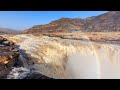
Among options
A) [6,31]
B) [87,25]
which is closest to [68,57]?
[87,25]

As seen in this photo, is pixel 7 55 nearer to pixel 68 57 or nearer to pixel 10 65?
pixel 10 65

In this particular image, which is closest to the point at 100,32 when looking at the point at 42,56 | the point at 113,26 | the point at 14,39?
the point at 113,26

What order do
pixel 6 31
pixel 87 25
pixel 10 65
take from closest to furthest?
→ pixel 10 65
pixel 6 31
pixel 87 25

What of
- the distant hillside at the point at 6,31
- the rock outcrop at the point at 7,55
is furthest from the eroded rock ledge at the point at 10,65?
the distant hillside at the point at 6,31

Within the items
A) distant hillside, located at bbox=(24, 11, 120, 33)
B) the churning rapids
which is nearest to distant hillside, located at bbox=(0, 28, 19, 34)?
the churning rapids

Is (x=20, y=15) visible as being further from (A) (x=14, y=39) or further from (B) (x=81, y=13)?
(B) (x=81, y=13)

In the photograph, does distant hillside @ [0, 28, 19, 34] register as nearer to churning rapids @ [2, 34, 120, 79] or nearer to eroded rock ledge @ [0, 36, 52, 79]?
churning rapids @ [2, 34, 120, 79]
